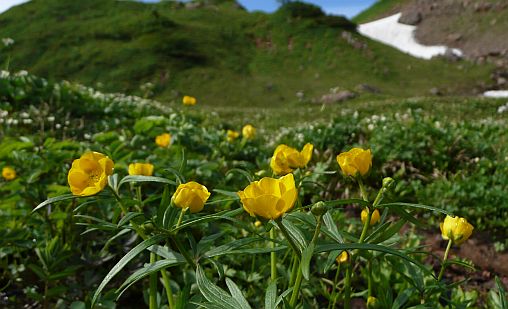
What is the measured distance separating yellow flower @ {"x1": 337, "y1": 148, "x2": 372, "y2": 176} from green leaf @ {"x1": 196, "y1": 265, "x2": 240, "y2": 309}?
55 cm

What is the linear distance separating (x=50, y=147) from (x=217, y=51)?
24808 millimetres

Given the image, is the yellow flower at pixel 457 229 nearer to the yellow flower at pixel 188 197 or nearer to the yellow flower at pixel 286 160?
the yellow flower at pixel 286 160

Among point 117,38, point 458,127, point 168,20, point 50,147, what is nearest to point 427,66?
point 168,20

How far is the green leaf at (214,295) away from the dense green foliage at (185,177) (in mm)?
14

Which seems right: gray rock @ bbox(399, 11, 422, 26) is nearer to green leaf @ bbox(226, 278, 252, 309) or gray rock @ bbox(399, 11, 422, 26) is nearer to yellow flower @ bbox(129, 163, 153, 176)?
yellow flower @ bbox(129, 163, 153, 176)

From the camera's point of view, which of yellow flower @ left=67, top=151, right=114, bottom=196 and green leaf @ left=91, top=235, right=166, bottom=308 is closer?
green leaf @ left=91, top=235, right=166, bottom=308

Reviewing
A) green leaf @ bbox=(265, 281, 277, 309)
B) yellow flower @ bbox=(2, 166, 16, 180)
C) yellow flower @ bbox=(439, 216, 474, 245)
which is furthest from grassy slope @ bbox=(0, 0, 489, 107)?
green leaf @ bbox=(265, 281, 277, 309)

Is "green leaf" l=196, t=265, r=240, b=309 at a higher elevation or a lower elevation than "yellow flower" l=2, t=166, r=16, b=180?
higher

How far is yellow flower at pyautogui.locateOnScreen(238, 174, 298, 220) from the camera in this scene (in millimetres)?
1156

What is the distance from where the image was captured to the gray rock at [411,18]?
3917 centimetres

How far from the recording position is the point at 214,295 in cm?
121

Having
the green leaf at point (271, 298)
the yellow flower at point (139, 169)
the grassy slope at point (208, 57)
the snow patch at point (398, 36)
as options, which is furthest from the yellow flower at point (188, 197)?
the snow patch at point (398, 36)

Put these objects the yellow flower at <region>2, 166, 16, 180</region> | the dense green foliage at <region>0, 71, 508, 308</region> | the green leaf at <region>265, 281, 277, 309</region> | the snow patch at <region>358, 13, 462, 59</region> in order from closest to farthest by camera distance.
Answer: the green leaf at <region>265, 281, 277, 309</region>
the dense green foliage at <region>0, 71, 508, 308</region>
the yellow flower at <region>2, 166, 16, 180</region>
the snow patch at <region>358, 13, 462, 59</region>

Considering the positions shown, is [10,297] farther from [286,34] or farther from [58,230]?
[286,34]
